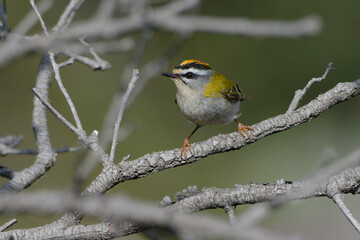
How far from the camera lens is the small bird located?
2.79 meters

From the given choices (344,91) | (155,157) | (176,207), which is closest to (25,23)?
(155,157)

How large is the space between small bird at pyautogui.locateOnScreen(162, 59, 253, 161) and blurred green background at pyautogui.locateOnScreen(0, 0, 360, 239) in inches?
52.4

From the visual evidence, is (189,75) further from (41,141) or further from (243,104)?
(243,104)

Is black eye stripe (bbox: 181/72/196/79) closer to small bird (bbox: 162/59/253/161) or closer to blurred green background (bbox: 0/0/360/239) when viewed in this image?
small bird (bbox: 162/59/253/161)

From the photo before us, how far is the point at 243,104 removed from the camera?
4.37m

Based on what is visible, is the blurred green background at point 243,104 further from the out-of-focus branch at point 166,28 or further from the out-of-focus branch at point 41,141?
the out-of-focus branch at point 166,28

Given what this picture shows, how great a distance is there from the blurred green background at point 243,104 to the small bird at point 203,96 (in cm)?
133

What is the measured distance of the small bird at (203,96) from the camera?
2789mm

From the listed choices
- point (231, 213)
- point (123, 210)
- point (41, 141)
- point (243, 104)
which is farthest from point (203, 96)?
point (123, 210)

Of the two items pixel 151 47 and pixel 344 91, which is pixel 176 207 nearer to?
pixel 344 91

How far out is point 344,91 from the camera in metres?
1.71

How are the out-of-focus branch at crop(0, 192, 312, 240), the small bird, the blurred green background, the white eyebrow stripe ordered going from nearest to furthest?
the out-of-focus branch at crop(0, 192, 312, 240), the small bird, the white eyebrow stripe, the blurred green background

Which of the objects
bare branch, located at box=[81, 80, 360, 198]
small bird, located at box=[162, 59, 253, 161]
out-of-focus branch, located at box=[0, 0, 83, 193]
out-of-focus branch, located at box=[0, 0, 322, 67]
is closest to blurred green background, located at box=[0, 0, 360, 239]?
small bird, located at box=[162, 59, 253, 161]

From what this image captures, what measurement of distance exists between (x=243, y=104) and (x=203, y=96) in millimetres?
1606
